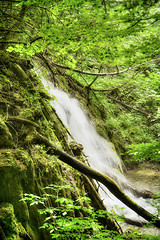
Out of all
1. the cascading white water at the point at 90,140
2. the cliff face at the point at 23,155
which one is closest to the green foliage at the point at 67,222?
the cliff face at the point at 23,155

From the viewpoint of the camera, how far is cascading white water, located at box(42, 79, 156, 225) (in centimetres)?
785

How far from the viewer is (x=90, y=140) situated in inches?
376

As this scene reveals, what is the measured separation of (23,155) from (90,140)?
6.52 metres

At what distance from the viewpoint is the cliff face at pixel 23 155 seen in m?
2.66

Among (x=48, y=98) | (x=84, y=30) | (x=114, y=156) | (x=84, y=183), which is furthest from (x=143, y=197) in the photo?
(x=84, y=30)

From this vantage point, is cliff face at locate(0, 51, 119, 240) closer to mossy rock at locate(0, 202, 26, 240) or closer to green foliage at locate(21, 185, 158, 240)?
mossy rock at locate(0, 202, 26, 240)

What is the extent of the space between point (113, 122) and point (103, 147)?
228 cm

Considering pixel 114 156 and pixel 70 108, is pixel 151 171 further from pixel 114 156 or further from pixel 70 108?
pixel 70 108

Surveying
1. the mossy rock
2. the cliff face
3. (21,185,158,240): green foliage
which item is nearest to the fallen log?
the cliff face

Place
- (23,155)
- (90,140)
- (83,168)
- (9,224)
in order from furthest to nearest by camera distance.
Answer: (90,140)
(83,168)
(23,155)
(9,224)

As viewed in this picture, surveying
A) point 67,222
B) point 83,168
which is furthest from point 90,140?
point 67,222

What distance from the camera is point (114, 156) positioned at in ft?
36.9

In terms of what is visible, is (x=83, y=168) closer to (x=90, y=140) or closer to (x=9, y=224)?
(x=9, y=224)

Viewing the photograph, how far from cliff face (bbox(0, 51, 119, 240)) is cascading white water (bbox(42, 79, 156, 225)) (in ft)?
8.89
